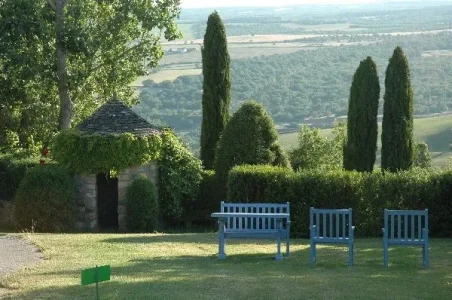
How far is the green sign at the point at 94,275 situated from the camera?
11.4 m

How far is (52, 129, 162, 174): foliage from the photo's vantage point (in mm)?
30219

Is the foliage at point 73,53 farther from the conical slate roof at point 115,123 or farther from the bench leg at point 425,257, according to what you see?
the bench leg at point 425,257

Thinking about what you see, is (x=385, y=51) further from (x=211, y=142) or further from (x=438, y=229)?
(x=438, y=229)

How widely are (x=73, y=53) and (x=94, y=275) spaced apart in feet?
88.9

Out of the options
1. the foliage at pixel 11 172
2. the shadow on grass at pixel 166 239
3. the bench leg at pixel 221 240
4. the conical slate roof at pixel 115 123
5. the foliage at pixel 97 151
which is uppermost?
the conical slate roof at pixel 115 123

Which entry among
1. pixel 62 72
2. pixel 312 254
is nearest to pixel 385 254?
pixel 312 254

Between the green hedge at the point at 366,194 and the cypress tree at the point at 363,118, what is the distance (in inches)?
449

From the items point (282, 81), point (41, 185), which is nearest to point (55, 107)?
point (41, 185)

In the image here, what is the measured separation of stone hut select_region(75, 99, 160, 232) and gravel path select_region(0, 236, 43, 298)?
322 inches

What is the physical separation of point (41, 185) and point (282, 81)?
72.2 meters

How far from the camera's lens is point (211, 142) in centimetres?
3738

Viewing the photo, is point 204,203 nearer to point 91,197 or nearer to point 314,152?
point 91,197

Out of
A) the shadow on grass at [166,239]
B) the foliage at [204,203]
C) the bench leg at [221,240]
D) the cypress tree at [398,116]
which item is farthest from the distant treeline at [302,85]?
the bench leg at [221,240]

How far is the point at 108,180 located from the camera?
3328 cm
